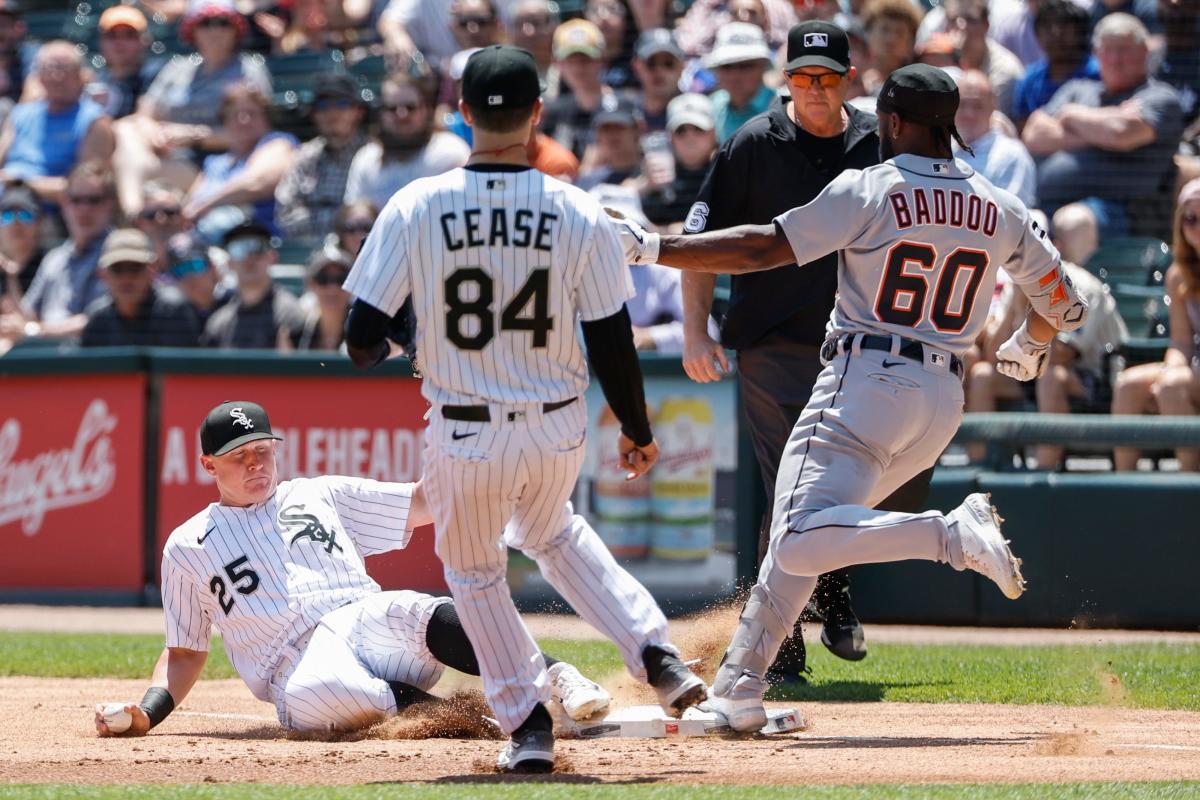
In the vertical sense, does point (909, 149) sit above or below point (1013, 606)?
above

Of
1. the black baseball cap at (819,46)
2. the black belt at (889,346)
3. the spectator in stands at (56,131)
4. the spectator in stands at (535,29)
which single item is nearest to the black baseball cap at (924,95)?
the black belt at (889,346)

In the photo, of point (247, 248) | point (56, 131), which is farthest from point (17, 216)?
point (247, 248)

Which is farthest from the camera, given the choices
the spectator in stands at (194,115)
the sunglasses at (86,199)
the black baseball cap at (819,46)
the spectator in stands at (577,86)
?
the spectator in stands at (194,115)

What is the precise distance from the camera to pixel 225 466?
5145mm

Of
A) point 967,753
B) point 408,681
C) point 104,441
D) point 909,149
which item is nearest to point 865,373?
point 909,149

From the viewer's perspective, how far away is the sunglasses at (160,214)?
37.8ft

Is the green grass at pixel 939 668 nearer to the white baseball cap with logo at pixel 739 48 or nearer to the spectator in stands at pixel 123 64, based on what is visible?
the white baseball cap with logo at pixel 739 48

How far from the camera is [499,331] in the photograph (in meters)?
3.96

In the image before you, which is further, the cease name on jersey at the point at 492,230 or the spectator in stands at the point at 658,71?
the spectator in stands at the point at 658,71

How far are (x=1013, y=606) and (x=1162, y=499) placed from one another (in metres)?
0.90

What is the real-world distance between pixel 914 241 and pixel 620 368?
1.07 meters

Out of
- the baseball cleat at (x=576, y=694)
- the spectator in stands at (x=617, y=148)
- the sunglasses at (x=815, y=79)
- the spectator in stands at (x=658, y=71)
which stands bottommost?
the baseball cleat at (x=576, y=694)

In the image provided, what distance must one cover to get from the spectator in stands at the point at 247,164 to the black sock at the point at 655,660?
26.7ft

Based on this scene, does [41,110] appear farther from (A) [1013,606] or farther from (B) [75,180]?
(A) [1013,606]
